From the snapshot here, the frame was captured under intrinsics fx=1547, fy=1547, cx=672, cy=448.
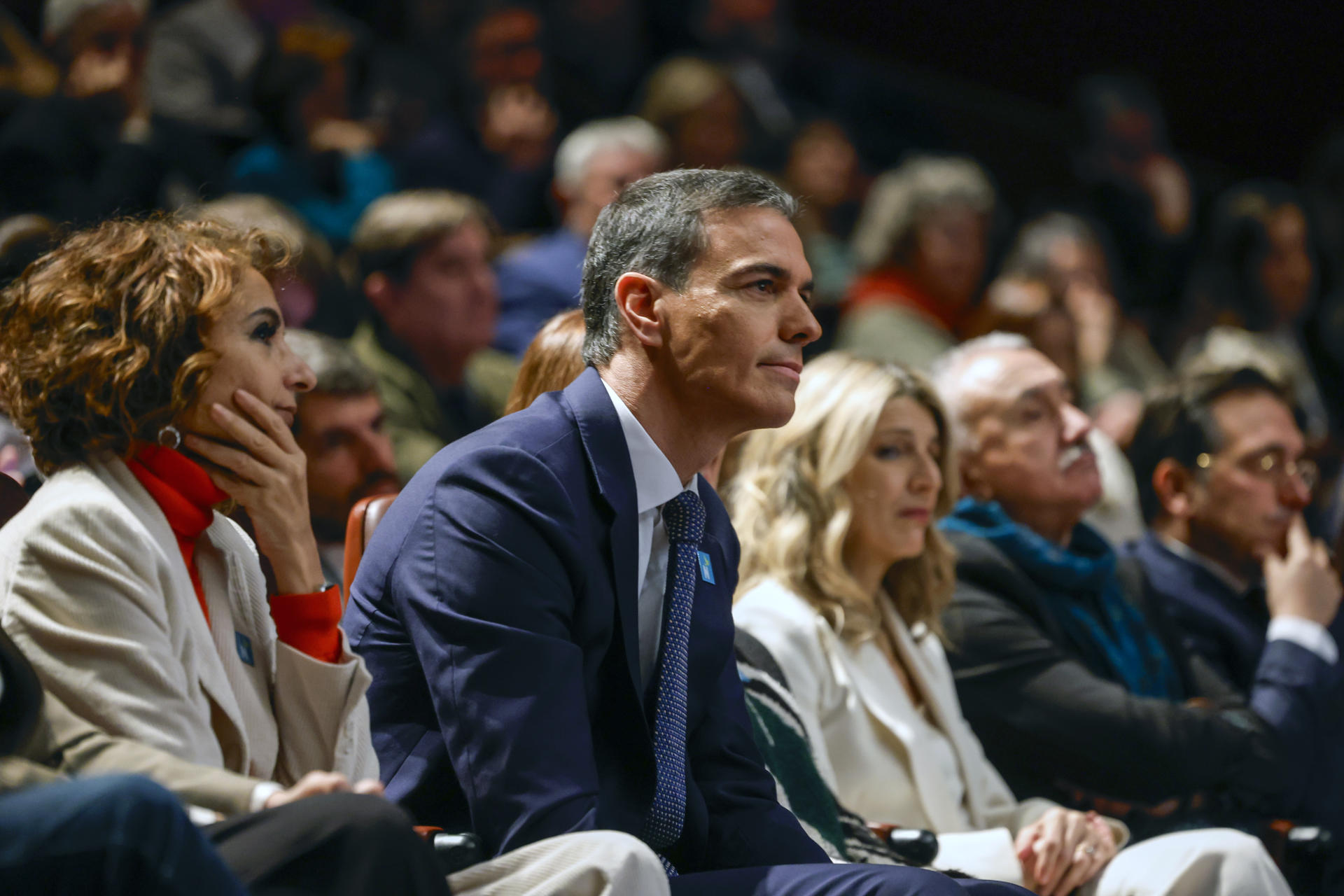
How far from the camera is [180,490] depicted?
1751 mm

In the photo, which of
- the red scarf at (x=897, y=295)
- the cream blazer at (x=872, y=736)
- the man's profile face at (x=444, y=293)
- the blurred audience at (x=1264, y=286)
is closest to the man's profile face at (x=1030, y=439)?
the cream blazer at (x=872, y=736)

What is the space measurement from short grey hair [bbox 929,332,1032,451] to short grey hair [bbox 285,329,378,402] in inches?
48.5

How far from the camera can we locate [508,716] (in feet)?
5.49

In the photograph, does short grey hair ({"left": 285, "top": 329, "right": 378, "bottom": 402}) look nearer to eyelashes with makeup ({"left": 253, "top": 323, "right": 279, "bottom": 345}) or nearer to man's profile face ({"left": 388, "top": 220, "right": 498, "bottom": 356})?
man's profile face ({"left": 388, "top": 220, "right": 498, "bottom": 356})

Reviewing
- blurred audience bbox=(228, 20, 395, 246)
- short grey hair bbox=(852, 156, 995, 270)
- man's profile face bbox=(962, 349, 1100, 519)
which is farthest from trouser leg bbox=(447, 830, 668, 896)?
short grey hair bbox=(852, 156, 995, 270)

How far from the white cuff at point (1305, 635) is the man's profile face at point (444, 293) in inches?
81.8

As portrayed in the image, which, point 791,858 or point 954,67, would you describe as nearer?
point 791,858

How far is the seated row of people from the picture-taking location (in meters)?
1.65

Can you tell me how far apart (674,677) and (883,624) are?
110cm

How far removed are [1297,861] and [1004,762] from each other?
0.57m

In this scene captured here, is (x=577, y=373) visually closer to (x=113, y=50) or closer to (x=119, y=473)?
(x=119, y=473)

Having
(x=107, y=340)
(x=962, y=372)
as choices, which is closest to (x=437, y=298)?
(x=962, y=372)

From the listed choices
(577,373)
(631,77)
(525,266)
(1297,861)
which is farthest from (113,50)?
(1297,861)

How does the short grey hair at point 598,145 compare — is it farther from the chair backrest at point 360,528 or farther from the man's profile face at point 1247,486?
the chair backrest at point 360,528
